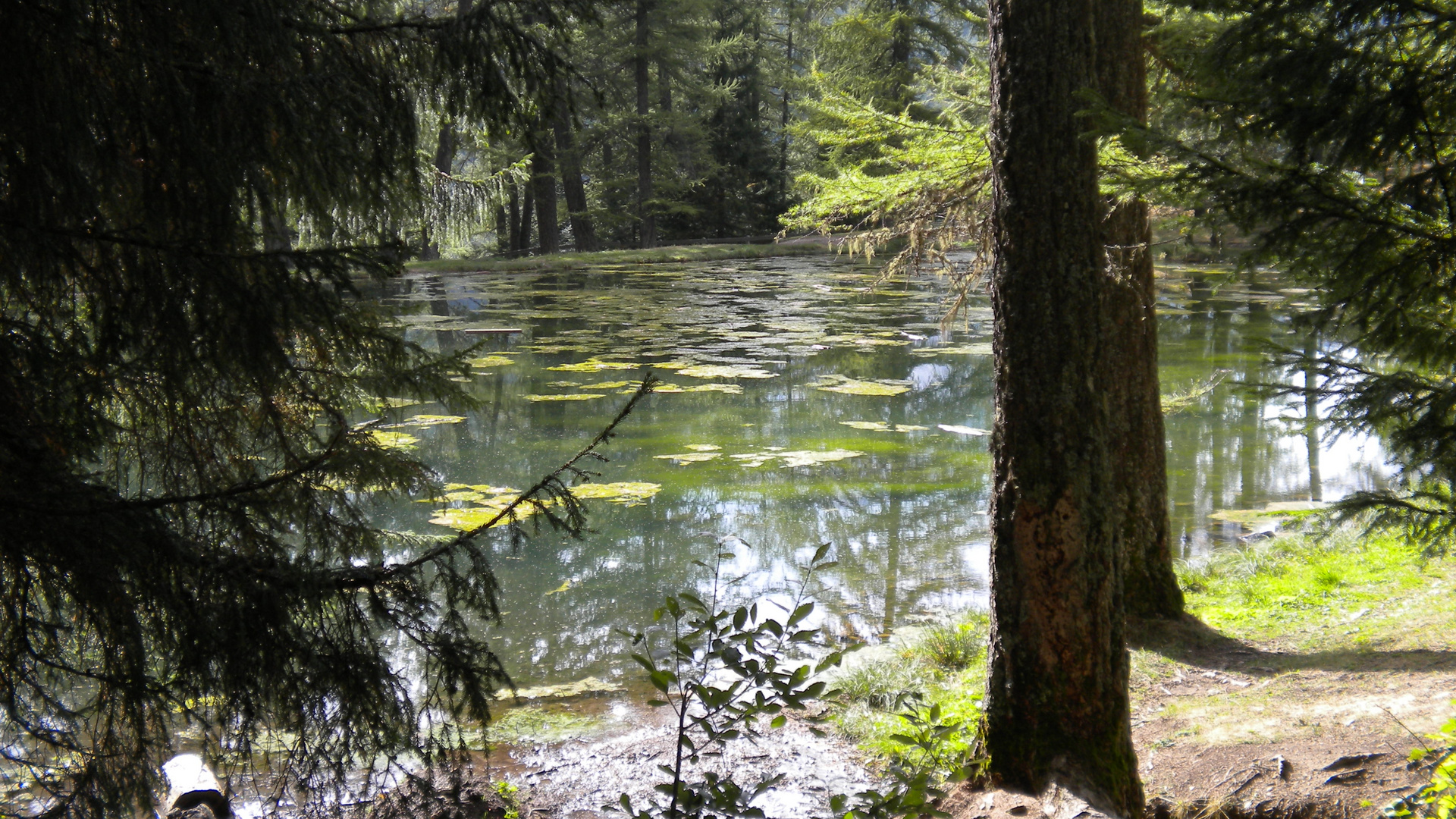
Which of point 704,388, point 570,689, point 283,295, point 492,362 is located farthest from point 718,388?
point 283,295

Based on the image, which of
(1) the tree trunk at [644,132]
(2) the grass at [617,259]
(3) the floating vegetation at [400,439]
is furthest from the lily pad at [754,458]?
(1) the tree trunk at [644,132]

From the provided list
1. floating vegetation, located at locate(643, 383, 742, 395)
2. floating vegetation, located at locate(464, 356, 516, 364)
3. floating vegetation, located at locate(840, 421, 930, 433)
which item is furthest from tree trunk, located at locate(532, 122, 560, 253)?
floating vegetation, located at locate(840, 421, 930, 433)

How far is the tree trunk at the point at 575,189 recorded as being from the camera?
27578 mm

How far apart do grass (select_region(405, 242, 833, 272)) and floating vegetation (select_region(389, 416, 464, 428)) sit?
14.7 metres

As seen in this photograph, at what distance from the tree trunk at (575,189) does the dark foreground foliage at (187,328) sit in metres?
25.0

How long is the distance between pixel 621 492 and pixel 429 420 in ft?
10.0

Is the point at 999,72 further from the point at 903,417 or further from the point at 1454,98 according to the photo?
the point at 903,417

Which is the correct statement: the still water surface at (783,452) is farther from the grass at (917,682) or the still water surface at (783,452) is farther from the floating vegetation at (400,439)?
the grass at (917,682)

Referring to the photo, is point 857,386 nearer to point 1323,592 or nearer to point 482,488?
point 482,488

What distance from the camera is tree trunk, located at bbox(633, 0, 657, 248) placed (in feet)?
86.7

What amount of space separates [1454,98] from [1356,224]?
447 millimetres

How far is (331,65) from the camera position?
262 cm

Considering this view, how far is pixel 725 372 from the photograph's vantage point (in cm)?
1138

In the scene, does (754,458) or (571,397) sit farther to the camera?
(571,397)
